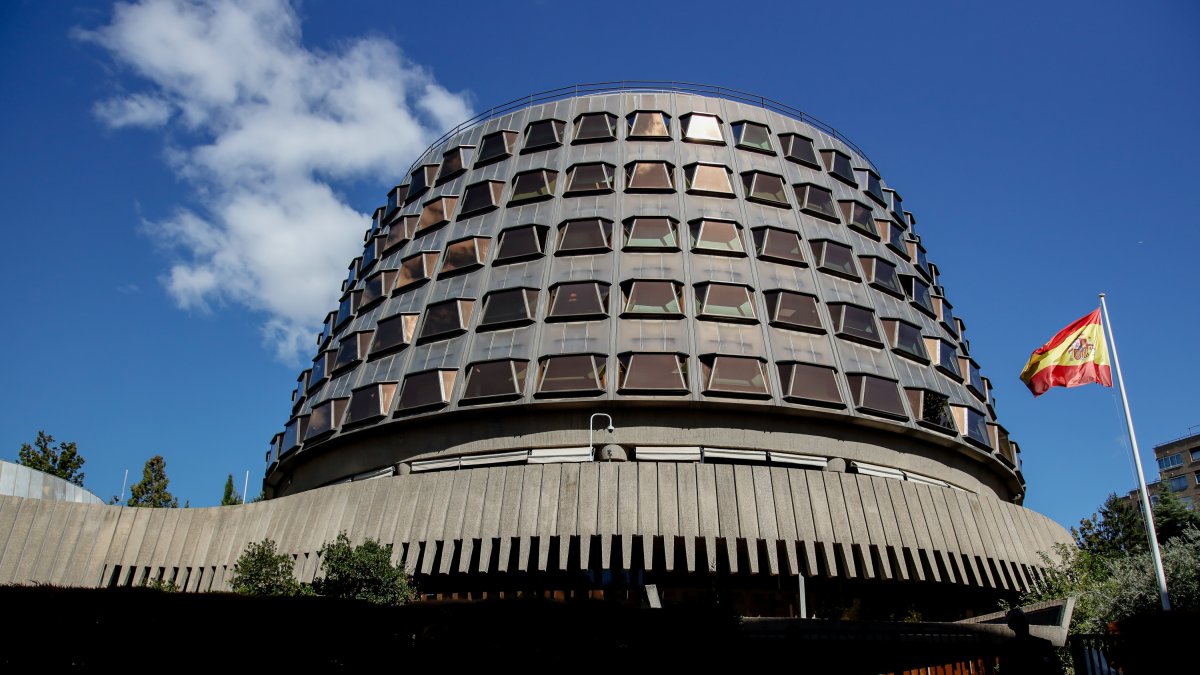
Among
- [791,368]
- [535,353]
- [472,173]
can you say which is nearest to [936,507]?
[791,368]

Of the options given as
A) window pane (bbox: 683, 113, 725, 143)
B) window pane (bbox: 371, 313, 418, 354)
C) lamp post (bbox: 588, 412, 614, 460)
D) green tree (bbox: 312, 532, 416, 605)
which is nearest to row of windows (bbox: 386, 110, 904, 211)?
window pane (bbox: 683, 113, 725, 143)

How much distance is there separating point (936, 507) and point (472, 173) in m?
26.5

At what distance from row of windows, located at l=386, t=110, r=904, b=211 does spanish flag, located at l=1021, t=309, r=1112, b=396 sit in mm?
17066

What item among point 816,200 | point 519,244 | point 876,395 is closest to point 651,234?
point 519,244

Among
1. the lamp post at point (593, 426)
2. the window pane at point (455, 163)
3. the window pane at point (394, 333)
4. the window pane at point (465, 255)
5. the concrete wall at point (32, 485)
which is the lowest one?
the concrete wall at point (32, 485)

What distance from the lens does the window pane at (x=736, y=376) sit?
33469 millimetres

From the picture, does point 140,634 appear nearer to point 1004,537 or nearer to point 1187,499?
point 1004,537

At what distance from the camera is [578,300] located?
36.2 metres

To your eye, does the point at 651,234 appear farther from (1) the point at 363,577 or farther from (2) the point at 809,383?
(1) the point at 363,577

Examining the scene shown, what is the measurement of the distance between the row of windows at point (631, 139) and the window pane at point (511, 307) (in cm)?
984

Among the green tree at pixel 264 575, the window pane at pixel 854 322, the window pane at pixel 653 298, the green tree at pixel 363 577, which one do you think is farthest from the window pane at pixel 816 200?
the green tree at pixel 264 575

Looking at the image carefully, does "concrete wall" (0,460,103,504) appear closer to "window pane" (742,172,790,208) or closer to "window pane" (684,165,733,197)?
"window pane" (684,165,733,197)

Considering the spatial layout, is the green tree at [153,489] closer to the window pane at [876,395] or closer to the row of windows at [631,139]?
the row of windows at [631,139]

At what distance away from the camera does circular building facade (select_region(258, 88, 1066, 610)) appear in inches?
1179
